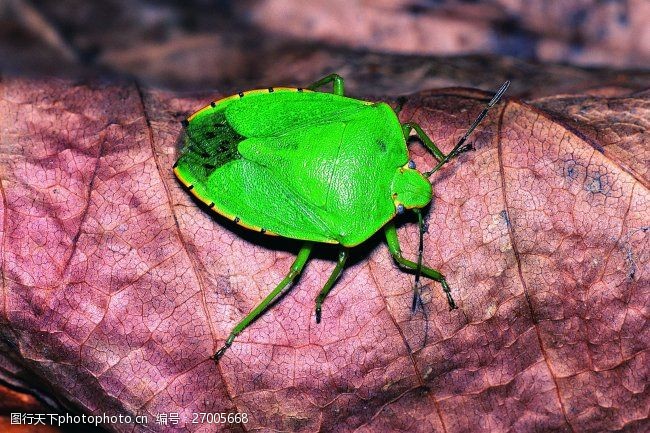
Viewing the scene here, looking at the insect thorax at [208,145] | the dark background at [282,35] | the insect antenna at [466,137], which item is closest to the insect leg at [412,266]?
the insect antenna at [466,137]

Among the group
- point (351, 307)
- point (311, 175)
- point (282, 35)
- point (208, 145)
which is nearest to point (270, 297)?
point (351, 307)

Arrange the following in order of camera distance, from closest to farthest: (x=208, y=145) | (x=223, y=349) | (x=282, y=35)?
(x=223, y=349) < (x=208, y=145) < (x=282, y=35)

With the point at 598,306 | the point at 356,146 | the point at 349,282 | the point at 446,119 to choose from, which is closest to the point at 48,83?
the point at 356,146

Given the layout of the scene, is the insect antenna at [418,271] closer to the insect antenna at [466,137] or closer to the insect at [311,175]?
the insect at [311,175]

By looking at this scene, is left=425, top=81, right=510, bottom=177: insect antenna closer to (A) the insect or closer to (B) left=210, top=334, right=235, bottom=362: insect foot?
(A) the insect

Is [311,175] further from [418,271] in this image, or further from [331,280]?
[418,271]

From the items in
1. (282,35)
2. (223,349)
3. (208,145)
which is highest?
(282,35)

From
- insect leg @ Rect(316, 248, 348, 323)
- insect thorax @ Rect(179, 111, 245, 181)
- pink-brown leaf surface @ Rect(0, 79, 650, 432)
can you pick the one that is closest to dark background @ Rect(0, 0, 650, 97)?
insect thorax @ Rect(179, 111, 245, 181)
